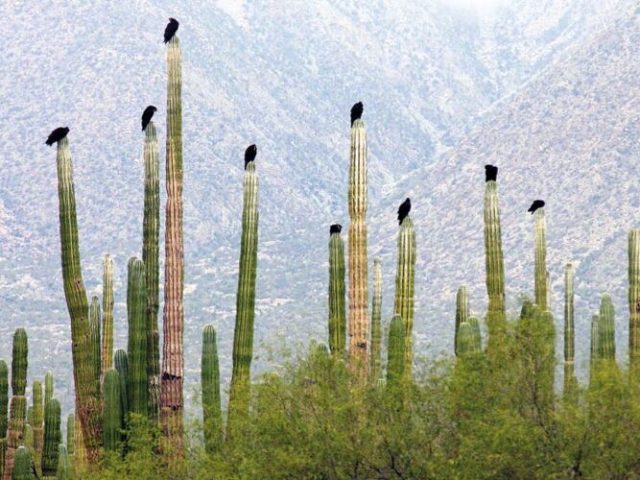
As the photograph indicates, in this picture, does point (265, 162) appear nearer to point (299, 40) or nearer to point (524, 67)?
point (299, 40)

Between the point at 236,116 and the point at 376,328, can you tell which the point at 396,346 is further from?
the point at 236,116

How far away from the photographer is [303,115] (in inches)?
5128

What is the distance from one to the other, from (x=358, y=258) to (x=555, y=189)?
66.0 meters

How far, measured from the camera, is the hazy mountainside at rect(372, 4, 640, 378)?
7406cm

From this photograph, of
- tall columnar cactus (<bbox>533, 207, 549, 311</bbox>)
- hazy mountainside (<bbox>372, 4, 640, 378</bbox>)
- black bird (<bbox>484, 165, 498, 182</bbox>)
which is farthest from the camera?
hazy mountainside (<bbox>372, 4, 640, 378</bbox>)

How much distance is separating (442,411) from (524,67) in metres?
138

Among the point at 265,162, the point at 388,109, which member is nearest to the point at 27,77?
the point at 265,162

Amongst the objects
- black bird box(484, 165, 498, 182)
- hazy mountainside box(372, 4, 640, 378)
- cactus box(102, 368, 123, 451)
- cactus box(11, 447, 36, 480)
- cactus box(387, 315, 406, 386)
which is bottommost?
cactus box(11, 447, 36, 480)

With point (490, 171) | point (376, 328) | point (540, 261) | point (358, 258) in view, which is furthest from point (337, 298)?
point (540, 261)

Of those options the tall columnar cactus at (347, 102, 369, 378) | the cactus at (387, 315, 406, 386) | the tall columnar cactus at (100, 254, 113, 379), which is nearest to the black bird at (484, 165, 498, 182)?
the tall columnar cactus at (347, 102, 369, 378)

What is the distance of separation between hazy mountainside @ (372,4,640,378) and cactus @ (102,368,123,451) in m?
43.5

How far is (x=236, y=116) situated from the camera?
118500 millimetres

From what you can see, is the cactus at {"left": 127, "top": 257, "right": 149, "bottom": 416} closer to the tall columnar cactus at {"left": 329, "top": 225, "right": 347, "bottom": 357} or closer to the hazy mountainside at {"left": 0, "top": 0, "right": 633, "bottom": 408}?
the tall columnar cactus at {"left": 329, "top": 225, "right": 347, "bottom": 357}

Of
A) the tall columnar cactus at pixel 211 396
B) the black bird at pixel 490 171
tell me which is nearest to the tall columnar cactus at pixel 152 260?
the tall columnar cactus at pixel 211 396
